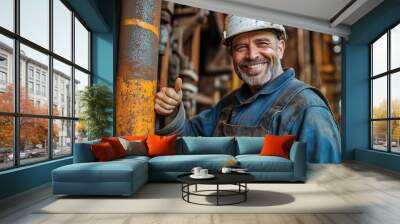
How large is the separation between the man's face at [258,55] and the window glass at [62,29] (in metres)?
3.17

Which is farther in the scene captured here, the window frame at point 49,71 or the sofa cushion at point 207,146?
the sofa cushion at point 207,146

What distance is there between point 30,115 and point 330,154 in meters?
5.32

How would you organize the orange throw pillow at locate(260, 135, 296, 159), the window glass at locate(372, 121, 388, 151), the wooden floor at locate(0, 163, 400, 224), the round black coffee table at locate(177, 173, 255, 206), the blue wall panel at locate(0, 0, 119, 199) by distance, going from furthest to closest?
1. the window glass at locate(372, 121, 388, 151)
2. the blue wall panel at locate(0, 0, 119, 199)
3. the orange throw pillow at locate(260, 135, 296, 159)
4. the round black coffee table at locate(177, 173, 255, 206)
5. the wooden floor at locate(0, 163, 400, 224)

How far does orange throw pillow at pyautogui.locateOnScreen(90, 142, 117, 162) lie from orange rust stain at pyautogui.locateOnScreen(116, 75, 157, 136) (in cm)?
212

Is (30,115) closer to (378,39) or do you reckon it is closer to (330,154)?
(330,154)

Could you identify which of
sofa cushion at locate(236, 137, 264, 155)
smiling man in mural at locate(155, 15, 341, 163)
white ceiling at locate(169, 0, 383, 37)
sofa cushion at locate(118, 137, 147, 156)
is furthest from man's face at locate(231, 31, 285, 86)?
sofa cushion at locate(118, 137, 147, 156)

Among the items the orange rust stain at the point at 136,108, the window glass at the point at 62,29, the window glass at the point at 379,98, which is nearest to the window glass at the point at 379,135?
the window glass at the point at 379,98

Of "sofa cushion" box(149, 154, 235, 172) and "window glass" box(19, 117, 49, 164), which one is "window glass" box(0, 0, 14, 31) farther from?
"sofa cushion" box(149, 154, 235, 172)

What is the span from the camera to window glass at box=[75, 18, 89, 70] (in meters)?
6.93

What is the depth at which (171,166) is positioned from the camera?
17.5ft

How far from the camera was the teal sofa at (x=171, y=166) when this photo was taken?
437cm

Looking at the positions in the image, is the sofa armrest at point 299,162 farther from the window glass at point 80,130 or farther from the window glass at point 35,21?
the window glass at point 35,21

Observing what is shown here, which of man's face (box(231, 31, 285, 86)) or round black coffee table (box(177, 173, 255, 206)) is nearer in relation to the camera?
round black coffee table (box(177, 173, 255, 206))

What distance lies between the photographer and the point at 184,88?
24.5 ft
